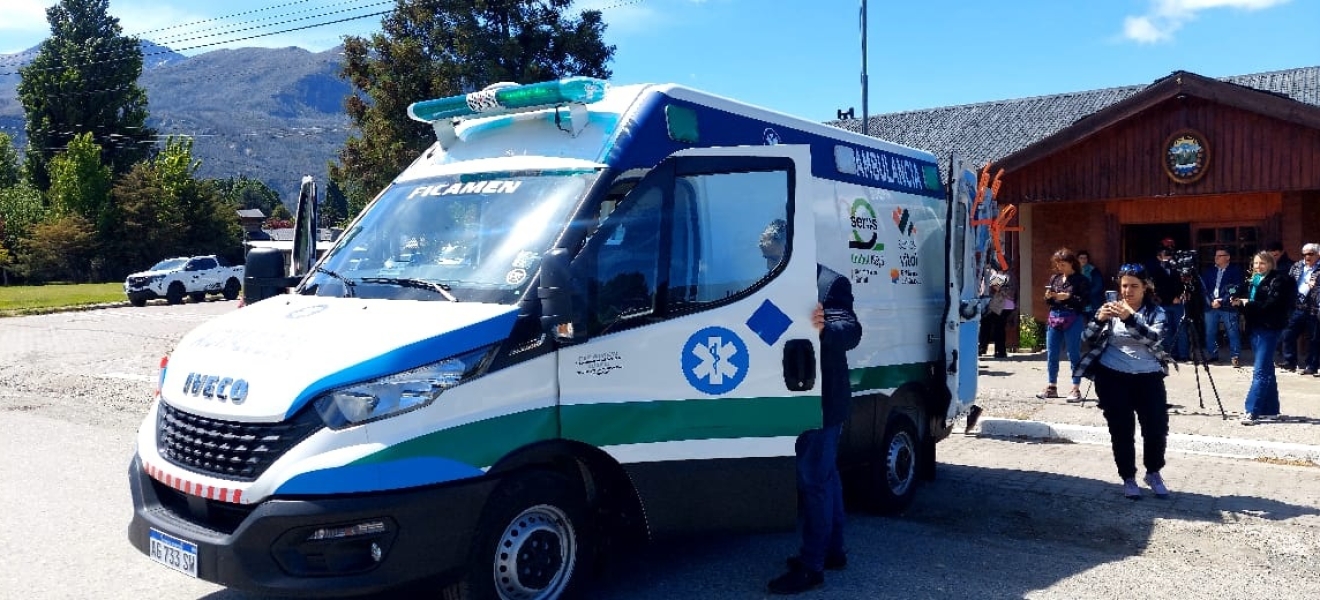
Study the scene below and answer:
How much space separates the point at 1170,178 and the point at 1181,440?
714 cm

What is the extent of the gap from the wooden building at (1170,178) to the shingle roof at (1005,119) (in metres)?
5.78

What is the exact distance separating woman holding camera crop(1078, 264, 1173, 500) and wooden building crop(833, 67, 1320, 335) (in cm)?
860

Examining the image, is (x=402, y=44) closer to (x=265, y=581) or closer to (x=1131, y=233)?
(x=1131, y=233)

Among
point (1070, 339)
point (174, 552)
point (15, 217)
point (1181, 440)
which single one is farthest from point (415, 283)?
point (15, 217)

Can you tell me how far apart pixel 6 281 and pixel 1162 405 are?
194 feet

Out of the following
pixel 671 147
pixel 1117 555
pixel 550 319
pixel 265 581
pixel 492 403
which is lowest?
pixel 1117 555

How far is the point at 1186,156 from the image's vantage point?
14.8 m

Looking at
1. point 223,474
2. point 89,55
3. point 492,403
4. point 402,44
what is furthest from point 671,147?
point 89,55

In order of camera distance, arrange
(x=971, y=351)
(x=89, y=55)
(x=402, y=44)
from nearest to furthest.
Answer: (x=971, y=351) < (x=402, y=44) < (x=89, y=55)

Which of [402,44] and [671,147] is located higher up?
[402,44]

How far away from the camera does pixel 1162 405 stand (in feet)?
23.1

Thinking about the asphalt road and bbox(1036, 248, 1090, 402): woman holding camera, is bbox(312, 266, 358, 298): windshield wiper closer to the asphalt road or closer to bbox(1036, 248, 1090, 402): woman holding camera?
the asphalt road

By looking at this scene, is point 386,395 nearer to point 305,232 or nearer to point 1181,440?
point 305,232

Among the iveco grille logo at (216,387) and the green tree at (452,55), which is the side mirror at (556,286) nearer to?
the iveco grille logo at (216,387)
